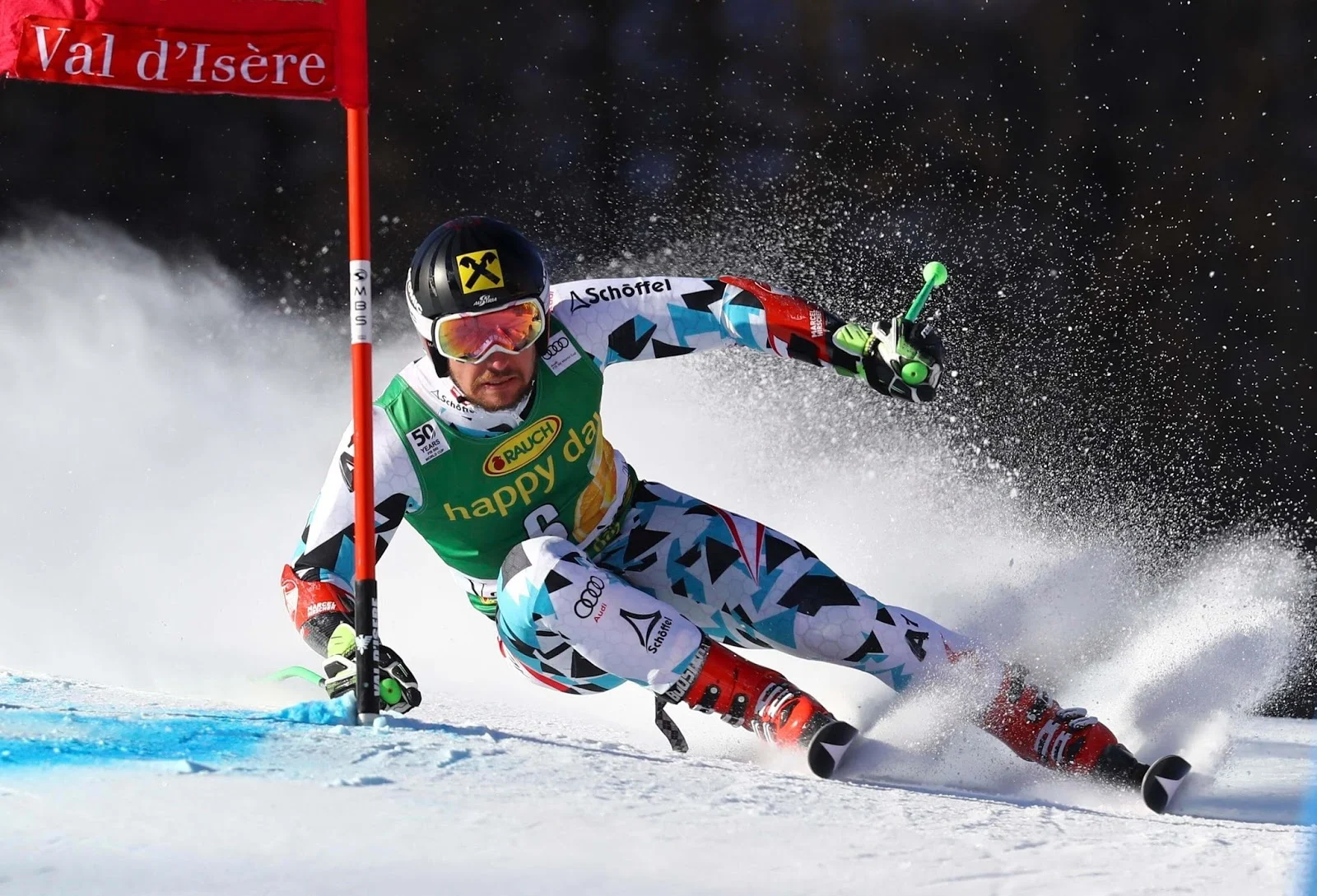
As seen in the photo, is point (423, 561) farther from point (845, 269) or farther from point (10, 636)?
point (845, 269)

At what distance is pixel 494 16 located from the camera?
21.1 feet

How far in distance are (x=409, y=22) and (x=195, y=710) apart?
425cm

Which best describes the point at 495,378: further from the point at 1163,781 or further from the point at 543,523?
the point at 1163,781

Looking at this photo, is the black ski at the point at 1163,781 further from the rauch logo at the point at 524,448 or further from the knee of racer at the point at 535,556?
the rauch logo at the point at 524,448

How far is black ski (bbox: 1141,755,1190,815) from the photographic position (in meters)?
2.79

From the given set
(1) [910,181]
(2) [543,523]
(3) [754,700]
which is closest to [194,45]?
(2) [543,523]

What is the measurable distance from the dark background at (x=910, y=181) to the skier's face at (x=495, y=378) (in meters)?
2.45

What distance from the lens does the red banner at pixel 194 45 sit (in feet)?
9.37

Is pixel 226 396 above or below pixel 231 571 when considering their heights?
above

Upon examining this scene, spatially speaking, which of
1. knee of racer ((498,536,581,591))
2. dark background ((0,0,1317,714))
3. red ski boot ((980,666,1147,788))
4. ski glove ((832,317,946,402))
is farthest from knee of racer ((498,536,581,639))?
dark background ((0,0,1317,714))

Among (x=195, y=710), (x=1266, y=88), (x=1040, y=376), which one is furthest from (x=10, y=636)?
(x=1266, y=88)

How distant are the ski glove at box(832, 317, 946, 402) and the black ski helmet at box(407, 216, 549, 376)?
2.26 ft

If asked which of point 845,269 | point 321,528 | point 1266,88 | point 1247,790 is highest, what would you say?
point 1266,88

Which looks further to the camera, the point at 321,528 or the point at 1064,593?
the point at 1064,593
